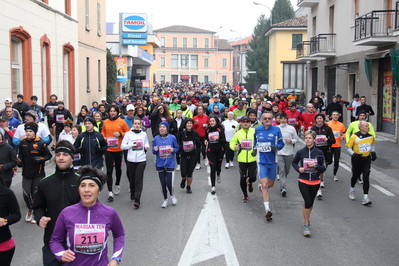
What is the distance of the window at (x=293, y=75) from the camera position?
1951 inches

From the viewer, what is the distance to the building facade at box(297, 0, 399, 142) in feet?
62.5

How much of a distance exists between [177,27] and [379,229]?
10331 cm

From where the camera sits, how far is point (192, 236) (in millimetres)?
7375

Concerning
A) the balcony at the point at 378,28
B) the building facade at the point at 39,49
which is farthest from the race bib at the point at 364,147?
the building facade at the point at 39,49

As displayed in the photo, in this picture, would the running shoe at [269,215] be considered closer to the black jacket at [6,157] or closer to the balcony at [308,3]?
the black jacket at [6,157]

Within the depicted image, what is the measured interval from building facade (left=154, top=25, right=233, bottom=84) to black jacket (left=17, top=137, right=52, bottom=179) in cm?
9709

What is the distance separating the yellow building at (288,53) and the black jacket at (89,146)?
4099 cm

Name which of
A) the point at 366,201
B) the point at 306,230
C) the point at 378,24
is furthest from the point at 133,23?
the point at 306,230

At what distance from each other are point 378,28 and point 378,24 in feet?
0.57

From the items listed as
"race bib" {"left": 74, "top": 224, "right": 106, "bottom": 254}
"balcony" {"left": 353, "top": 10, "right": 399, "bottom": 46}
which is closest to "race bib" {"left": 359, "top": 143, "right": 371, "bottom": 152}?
"race bib" {"left": 74, "top": 224, "right": 106, "bottom": 254}

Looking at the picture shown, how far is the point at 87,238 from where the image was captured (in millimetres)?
3951

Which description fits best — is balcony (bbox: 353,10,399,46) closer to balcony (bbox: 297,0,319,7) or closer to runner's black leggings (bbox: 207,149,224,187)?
runner's black leggings (bbox: 207,149,224,187)

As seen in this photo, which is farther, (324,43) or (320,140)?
(324,43)

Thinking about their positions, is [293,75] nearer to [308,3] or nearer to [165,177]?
[308,3]
